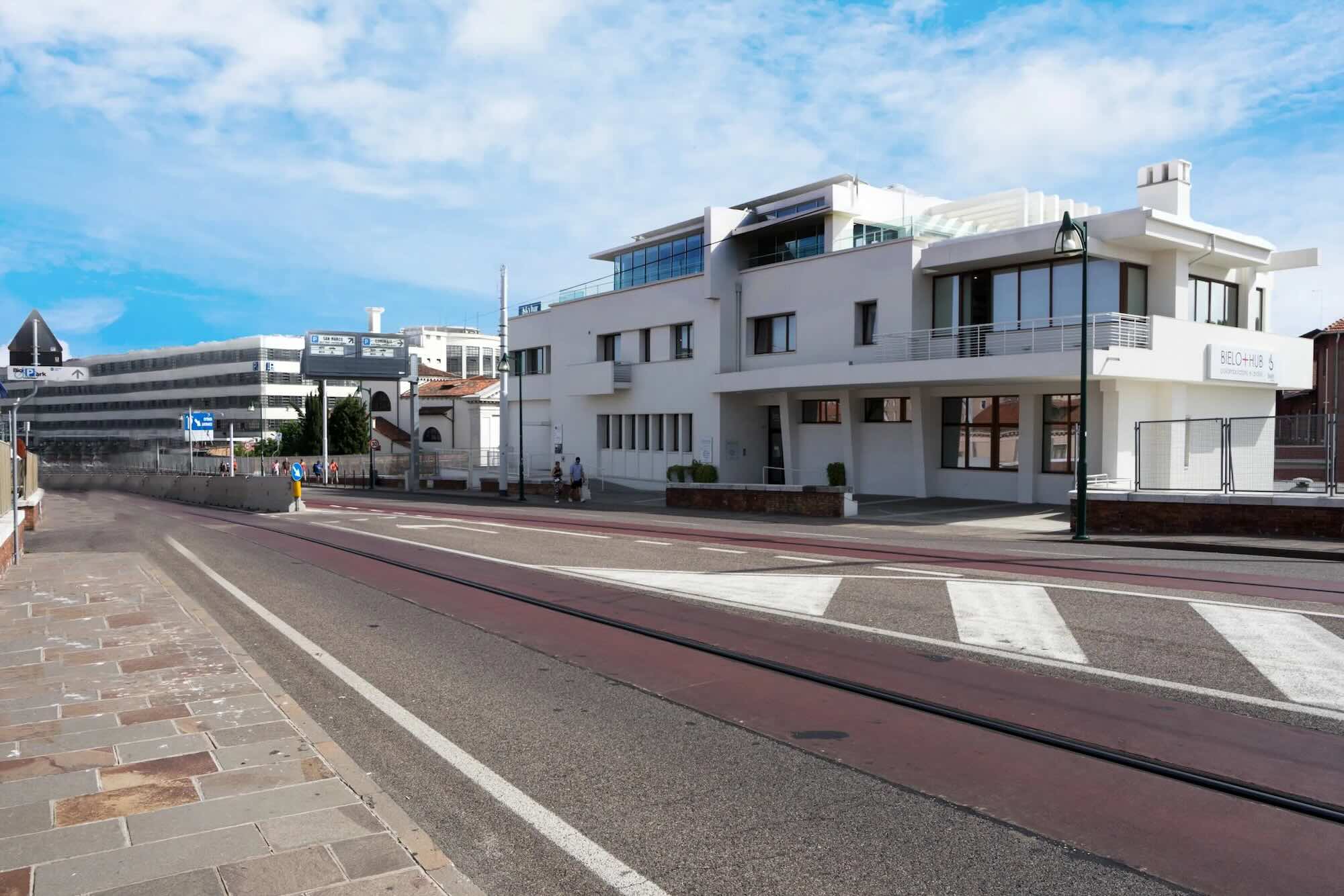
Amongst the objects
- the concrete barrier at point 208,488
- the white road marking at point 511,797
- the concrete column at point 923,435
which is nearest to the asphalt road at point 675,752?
the white road marking at point 511,797

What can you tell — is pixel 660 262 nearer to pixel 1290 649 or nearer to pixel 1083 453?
pixel 1083 453

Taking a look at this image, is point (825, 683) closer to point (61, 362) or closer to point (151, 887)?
point (151, 887)

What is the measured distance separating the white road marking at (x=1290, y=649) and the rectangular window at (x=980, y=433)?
19612 mm

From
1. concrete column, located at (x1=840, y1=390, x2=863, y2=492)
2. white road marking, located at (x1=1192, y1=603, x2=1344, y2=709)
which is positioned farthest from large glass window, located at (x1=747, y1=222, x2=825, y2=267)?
white road marking, located at (x1=1192, y1=603, x2=1344, y2=709)

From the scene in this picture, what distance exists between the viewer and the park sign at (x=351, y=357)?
64.2 m

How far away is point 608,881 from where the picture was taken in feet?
13.0

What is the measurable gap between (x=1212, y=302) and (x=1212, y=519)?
13330 millimetres

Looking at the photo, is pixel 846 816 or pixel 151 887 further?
pixel 846 816

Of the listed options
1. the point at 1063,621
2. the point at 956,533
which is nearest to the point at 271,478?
the point at 956,533

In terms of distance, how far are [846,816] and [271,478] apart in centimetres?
3043

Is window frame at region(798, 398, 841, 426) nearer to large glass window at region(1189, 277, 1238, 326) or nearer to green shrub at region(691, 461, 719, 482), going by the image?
green shrub at region(691, 461, 719, 482)

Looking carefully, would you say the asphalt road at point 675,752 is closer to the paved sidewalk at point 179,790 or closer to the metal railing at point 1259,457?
the paved sidewalk at point 179,790

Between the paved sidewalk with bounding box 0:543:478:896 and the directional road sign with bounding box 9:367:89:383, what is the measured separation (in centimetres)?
611

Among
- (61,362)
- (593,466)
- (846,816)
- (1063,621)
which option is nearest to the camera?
(846,816)
